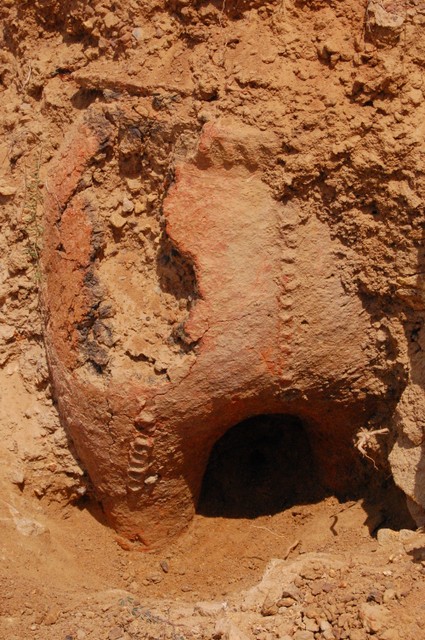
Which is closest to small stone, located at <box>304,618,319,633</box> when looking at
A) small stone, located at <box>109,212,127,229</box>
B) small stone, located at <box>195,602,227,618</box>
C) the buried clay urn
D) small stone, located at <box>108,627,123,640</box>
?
small stone, located at <box>195,602,227,618</box>

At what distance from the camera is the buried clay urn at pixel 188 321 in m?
2.95

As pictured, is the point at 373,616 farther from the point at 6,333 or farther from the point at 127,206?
the point at 6,333

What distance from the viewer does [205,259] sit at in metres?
2.95

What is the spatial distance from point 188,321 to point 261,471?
132 cm

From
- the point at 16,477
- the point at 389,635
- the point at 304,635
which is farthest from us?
the point at 16,477

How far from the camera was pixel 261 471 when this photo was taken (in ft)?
13.1

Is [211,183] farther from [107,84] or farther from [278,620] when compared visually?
[278,620]

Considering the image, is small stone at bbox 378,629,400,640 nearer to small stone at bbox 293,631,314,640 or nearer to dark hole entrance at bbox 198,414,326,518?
small stone at bbox 293,631,314,640

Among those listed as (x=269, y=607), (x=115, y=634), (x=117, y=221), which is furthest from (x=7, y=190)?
(x=269, y=607)

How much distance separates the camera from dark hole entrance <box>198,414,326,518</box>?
3799 millimetres

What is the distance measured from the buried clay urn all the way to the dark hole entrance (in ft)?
1.45

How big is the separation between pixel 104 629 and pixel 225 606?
A: 443mm

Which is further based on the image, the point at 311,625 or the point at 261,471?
the point at 261,471

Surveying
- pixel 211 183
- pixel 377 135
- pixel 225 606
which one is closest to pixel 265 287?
pixel 211 183
